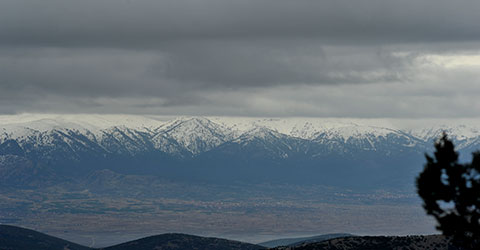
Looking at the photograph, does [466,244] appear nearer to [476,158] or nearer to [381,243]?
[476,158]

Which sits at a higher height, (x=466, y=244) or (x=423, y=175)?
(x=423, y=175)

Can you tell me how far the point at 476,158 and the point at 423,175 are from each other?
4.01 m

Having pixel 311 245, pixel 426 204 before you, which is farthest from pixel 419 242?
pixel 426 204

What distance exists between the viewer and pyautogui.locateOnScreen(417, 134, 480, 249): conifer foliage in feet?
233

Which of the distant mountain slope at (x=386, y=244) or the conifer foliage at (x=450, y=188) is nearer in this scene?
the conifer foliage at (x=450, y=188)

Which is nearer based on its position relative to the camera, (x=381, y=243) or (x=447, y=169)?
(x=447, y=169)

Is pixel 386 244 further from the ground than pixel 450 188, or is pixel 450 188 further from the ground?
pixel 386 244

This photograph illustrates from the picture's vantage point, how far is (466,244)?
2756 inches

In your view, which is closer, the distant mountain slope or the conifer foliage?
the conifer foliage

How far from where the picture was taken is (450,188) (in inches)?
2820

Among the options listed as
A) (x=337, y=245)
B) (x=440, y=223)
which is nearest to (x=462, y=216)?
(x=440, y=223)

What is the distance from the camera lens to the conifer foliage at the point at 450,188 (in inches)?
2793

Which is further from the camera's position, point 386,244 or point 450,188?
point 386,244

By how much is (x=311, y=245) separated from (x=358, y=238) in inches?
451
